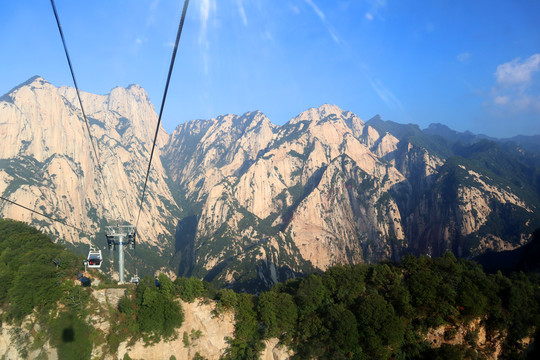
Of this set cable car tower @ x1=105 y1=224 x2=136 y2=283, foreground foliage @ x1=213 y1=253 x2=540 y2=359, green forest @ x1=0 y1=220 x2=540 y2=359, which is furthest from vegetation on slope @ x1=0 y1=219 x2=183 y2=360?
foreground foliage @ x1=213 y1=253 x2=540 y2=359

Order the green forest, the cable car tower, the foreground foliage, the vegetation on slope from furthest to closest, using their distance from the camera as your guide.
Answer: the cable car tower < the foreground foliage < the green forest < the vegetation on slope

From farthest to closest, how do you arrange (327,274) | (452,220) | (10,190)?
(452,220) → (10,190) → (327,274)

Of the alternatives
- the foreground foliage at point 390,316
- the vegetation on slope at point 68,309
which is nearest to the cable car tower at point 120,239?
the vegetation on slope at point 68,309

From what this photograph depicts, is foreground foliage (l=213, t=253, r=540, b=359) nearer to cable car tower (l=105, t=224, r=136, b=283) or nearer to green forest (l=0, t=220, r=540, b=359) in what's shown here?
green forest (l=0, t=220, r=540, b=359)

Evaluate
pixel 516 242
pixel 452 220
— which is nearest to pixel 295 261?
pixel 452 220

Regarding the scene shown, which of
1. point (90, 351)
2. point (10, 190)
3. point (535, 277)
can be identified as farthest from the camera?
point (10, 190)

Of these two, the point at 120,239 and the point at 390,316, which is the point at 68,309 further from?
the point at 390,316

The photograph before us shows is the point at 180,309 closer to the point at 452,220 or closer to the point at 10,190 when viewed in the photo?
the point at 10,190

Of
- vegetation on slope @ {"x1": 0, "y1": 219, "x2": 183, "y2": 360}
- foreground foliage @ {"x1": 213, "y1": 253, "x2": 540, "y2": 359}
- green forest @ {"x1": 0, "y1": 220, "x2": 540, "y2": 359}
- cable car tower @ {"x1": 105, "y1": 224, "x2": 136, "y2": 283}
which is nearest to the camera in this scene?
vegetation on slope @ {"x1": 0, "y1": 219, "x2": 183, "y2": 360}

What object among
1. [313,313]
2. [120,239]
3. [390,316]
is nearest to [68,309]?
[120,239]
